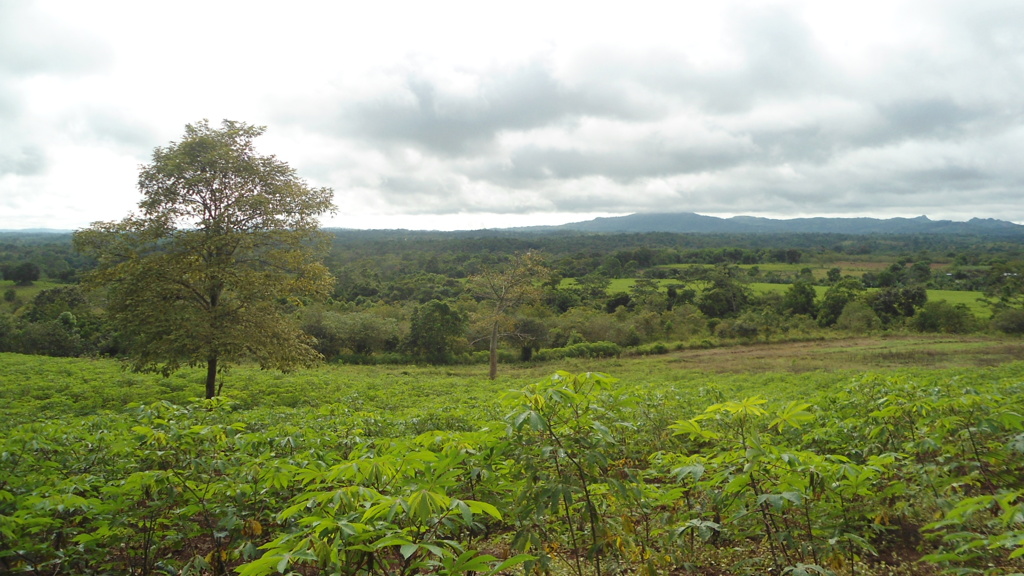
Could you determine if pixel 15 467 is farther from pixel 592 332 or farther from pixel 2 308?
pixel 2 308

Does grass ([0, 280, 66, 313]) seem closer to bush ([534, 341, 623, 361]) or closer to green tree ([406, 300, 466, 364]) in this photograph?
green tree ([406, 300, 466, 364])

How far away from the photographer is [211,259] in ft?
42.7

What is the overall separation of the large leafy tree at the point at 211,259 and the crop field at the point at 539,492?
787 cm

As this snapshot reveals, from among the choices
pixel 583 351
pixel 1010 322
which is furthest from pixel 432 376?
pixel 1010 322

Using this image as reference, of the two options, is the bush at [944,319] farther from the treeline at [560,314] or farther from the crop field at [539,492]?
the crop field at [539,492]

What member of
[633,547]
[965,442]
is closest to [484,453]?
[633,547]

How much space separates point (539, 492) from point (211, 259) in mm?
13560

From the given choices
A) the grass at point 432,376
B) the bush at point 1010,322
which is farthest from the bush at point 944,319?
the grass at point 432,376

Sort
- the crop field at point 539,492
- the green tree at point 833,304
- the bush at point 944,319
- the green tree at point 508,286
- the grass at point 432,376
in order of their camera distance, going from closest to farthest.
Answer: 1. the crop field at point 539,492
2. the grass at point 432,376
3. the green tree at point 508,286
4. the bush at point 944,319
5. the green tree at point 833,304

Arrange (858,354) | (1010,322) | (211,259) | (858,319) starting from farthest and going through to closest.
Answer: (858,319) < (1010,322) < (858,354) < (211,259)

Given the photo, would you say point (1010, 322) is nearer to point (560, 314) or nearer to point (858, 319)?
point (858, 319)

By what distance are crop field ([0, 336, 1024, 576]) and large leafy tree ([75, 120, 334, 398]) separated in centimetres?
787

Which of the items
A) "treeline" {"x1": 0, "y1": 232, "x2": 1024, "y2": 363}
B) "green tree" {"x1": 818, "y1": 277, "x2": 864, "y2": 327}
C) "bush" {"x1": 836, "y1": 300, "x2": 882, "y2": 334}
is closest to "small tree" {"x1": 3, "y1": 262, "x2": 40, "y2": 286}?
"treeline" {"x1": 0, "y1": 232, "x2": 1024, "y2": 363}

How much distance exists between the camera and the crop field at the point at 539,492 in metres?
2.35
